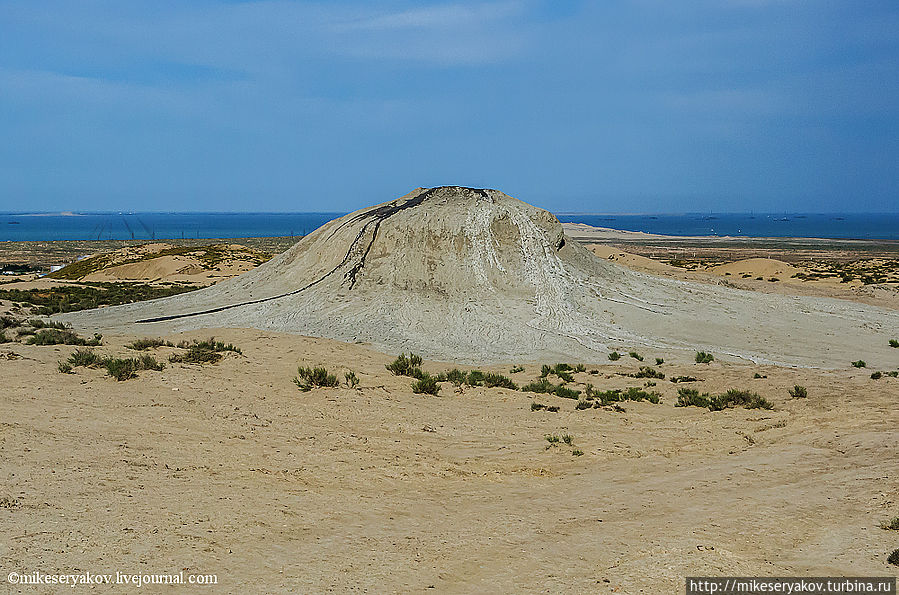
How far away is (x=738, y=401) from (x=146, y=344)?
1217 centimetres

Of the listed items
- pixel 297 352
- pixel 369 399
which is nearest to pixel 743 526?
pixel 369 399

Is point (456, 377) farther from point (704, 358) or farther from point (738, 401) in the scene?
point (704, 358)

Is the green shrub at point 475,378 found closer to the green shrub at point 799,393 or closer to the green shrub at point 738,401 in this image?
the green shrub at point 738,401

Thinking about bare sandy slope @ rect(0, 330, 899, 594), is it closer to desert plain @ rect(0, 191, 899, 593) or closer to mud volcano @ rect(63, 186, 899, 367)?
desert plain @ rect(0, 191, 899, 593)

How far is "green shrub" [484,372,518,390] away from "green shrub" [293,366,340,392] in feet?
9.61

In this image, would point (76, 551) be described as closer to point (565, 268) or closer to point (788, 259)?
point (565, 268)

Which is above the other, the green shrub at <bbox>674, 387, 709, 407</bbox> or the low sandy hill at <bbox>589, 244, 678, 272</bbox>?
the low sandy hill at <bbox>589, 244, 678, 272</bbox>

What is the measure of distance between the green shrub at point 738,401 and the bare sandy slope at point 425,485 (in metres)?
0.24

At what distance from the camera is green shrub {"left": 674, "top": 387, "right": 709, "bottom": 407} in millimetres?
10875

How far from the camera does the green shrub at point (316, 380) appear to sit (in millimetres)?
11436

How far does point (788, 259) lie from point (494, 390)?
213 ft

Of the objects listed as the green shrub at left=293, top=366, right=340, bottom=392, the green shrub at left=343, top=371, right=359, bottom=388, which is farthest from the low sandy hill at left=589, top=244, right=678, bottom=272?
the green shrub at left=293, top=366, right=340, bottom=392

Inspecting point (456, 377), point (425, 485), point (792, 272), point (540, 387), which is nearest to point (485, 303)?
point (456, 377)

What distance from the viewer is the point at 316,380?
453 inches
